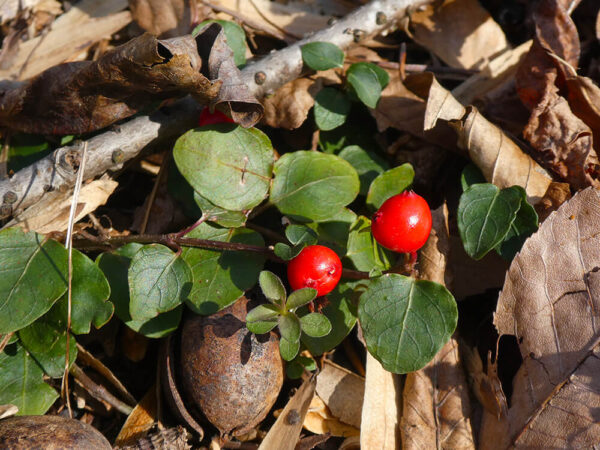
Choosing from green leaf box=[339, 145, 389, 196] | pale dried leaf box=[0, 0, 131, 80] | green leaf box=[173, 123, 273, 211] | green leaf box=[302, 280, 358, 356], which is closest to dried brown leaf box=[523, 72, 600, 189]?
green leaf box=[339, 145, 389, 196]

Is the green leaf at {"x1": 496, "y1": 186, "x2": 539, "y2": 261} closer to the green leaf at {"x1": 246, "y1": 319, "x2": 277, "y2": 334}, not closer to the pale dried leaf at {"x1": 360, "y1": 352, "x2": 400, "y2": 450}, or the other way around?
the pale dried leaf at {"x1": 360, "y1": 352, "x2": 400, "y2": 450}

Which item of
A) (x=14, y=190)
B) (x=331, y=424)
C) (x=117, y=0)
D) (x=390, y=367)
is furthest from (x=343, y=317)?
(x=117, y=0)

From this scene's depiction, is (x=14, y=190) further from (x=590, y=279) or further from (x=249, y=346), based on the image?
(x=590, y=279)

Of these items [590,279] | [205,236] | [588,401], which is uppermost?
[205,236]

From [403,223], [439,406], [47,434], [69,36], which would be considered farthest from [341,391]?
[69,36]

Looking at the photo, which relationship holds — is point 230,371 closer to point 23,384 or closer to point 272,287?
point 272,287
